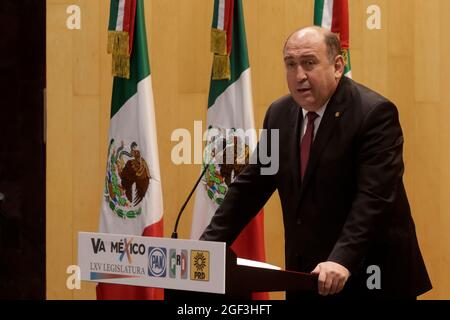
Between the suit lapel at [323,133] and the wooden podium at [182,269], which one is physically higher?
the suit lapel at [323,133]

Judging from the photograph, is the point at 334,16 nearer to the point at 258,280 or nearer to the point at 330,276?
the point at 330,276

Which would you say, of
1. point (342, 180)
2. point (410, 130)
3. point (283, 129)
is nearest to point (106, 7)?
point (410, 130)

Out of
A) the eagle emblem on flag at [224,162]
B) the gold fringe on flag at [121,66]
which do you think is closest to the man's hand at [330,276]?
the eagle emblem on flag at [224,162]

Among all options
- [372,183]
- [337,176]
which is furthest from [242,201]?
[372,183]

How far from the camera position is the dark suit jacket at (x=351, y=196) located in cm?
279

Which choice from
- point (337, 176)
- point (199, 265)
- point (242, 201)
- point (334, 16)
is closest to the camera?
point (199, 265)

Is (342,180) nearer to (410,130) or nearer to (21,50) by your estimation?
(410,130)

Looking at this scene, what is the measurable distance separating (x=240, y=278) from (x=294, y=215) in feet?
2.02

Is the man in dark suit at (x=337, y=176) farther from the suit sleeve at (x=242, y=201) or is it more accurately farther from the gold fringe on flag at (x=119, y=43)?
the gold fringe on flag at (x=119, y=43)

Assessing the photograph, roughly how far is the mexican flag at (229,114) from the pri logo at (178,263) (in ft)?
7.10

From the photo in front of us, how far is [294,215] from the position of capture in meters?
3.00

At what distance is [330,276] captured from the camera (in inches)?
100

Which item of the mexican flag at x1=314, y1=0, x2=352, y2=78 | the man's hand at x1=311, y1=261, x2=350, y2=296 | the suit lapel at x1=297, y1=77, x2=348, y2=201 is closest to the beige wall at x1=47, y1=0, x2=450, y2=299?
the mexican flag at x1=314, y1=0, x2=352, y2=78

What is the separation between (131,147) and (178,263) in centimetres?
234
